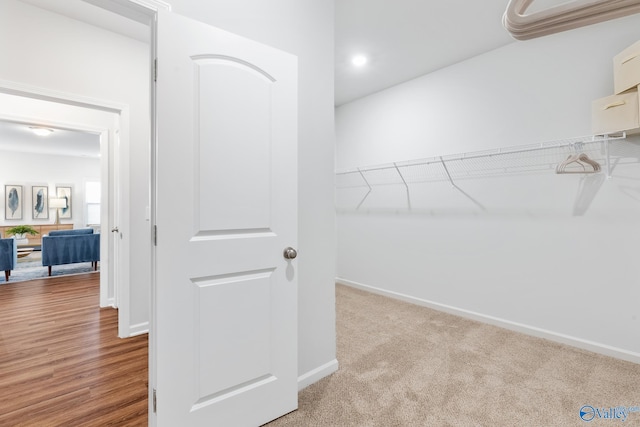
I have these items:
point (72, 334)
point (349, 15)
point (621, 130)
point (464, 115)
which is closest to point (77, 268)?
point (72, 334)

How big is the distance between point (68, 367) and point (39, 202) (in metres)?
7.89

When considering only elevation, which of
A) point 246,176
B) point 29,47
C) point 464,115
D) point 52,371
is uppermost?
point 29,47

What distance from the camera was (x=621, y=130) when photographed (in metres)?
1.98

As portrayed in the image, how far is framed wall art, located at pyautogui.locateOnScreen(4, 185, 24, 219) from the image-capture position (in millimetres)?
7258

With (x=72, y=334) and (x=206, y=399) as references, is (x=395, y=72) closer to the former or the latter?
(x=206, y=399)

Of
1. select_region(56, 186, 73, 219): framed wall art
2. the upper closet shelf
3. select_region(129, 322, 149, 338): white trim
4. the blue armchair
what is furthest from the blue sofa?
the upper closet shelf

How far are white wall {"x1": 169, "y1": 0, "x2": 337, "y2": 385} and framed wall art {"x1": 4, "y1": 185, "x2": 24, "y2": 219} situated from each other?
9227 millimetres

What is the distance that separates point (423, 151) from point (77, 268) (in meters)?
6.46

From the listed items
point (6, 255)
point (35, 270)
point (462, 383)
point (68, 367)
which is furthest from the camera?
point (35, 270)

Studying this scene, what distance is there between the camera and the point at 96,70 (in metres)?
2.62

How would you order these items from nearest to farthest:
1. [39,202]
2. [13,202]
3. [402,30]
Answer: [402,30]
[13,202]
[39,202]

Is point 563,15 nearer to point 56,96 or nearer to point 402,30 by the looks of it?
point 402,30

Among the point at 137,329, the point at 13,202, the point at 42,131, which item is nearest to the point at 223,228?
the point at 137,329

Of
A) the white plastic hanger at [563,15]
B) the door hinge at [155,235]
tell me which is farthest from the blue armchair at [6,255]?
the white plastic hanger at [563,15]
